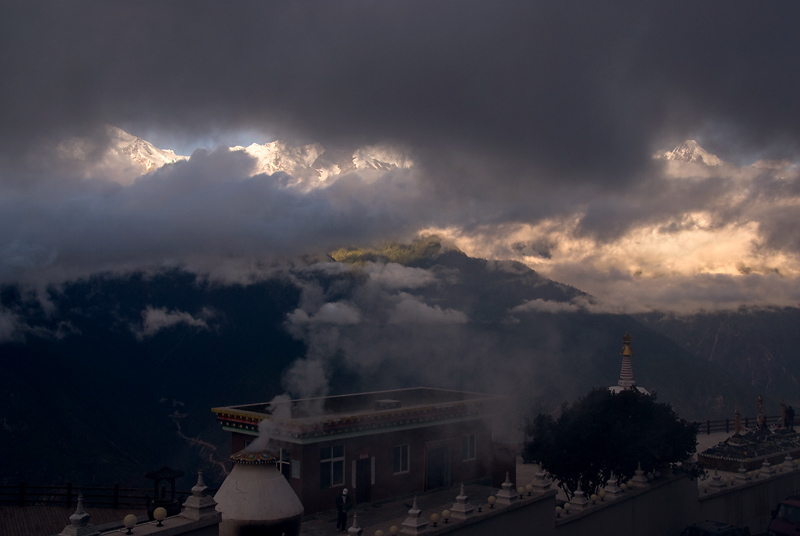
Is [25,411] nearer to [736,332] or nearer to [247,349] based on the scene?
[247,349]

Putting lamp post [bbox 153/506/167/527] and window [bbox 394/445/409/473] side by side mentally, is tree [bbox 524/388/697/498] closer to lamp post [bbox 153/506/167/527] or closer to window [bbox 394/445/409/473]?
window [bbox 394/445/409/473]

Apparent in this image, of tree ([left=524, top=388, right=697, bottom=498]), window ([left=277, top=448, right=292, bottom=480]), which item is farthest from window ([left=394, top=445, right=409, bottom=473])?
tree ([left=524, top=388, right=697, bottom=498])

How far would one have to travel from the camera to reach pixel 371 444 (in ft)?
73.8

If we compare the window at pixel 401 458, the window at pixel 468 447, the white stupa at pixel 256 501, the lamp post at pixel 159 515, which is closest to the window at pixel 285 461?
the window at pixel 401 458

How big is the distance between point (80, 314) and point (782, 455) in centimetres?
9650

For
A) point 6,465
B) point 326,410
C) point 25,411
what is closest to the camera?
point 326,410

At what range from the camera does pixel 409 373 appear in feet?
291

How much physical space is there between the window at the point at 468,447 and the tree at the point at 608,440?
337cm

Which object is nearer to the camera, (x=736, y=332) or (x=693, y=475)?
(x=693, y=475)

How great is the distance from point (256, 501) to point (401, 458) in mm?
10475

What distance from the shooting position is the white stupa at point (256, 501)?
1358cm

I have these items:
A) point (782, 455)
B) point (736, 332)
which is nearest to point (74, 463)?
point (782, 455)

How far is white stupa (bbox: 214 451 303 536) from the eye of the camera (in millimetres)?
13578

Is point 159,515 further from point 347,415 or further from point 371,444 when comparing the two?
point 371,444
